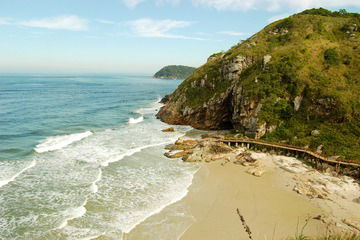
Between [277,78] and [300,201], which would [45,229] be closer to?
[300,201]

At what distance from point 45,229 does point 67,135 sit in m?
27.0

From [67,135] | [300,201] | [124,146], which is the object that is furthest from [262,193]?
[67,135]

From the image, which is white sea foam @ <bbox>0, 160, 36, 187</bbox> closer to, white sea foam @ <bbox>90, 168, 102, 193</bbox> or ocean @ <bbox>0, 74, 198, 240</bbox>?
ocean @ <bbox>0, 74, 198, 240</bbox>

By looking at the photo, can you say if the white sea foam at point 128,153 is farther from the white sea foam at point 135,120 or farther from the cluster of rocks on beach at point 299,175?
the white sea foam at point 135,120

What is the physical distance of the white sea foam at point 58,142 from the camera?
34969mm

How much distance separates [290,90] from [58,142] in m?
37.9

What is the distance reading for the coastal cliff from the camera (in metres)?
32.2

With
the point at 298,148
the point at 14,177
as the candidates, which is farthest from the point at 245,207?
the point at 14,177

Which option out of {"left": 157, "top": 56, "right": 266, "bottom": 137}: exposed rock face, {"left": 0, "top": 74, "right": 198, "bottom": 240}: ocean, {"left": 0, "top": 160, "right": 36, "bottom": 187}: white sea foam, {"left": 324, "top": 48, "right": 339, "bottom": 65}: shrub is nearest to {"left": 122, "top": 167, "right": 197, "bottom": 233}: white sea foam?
{"left": 0, "top": 74, "right": 198, "bottom": 240}: ocean

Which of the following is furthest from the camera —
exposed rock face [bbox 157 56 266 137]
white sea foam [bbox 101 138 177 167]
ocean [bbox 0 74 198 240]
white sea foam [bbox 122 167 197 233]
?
exposed rock face [bbox 157 56 266 137]

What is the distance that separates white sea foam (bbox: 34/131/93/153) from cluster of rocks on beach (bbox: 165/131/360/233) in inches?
637

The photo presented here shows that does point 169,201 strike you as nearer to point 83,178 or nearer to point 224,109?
point 83,178

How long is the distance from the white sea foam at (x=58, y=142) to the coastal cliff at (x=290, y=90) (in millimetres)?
19021

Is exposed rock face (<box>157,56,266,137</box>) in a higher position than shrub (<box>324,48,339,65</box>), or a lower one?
lower
